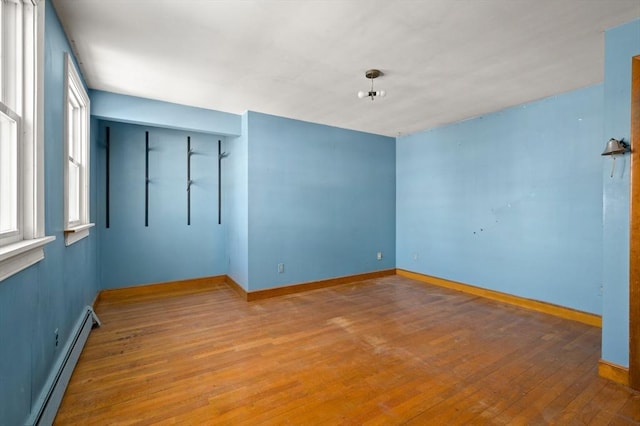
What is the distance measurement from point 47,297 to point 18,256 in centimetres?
66

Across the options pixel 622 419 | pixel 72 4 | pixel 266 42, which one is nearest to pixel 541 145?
pixel 622 419

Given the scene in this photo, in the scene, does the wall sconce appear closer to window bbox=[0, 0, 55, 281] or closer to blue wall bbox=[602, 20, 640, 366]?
blue wall bbox=[602, 20, 640, 366]

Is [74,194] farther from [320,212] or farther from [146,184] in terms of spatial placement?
[320,212]

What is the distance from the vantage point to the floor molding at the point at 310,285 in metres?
4.05

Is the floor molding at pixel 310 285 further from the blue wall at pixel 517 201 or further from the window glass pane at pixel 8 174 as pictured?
the window glass pane at pixel 8 174

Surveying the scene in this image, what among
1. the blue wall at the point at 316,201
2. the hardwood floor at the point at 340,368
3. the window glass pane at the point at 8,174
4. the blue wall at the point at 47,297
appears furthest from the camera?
the blue wall at the point at 316,201

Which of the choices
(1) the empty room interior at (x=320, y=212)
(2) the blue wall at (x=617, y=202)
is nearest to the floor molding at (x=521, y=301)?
(1) the empty room interior at (x=320, y=212)

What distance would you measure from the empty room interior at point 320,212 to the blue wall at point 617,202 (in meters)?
0.01

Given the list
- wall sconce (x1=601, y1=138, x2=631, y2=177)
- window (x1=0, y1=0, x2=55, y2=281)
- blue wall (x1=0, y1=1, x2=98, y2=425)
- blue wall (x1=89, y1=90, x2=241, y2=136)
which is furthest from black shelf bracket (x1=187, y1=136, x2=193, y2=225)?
wall sconce (x1=601, y1=138, x2=631, y2=177)

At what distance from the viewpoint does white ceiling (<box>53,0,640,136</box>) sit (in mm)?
1938

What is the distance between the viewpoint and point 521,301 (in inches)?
147

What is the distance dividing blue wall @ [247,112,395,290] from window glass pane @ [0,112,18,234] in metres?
2.66

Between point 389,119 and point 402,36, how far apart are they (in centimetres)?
220

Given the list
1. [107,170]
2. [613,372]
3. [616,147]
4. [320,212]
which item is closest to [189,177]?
[107,170]
